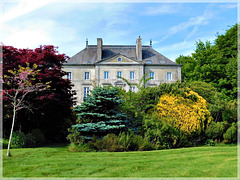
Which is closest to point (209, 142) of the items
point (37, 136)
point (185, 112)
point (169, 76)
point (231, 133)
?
point (231, 133)

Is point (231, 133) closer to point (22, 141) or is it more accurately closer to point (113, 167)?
point (113, 167)

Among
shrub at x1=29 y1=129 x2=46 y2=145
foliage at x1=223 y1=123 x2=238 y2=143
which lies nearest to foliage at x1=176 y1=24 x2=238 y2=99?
foliage at x1=223 y1=123 x2=238 y2=143

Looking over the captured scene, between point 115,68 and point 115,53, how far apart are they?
3.77 metres

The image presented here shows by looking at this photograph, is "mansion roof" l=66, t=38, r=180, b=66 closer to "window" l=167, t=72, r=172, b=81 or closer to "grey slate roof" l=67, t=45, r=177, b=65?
"grey slate roof" l=67, t=45, r=177, b=65

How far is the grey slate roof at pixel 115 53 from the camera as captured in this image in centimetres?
3691

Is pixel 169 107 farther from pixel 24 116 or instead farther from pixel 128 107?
pixel 24 116

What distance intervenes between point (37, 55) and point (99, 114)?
17.8ft

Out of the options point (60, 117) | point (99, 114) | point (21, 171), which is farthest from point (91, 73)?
point (21, 171)

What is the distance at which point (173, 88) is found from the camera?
1595 centimetres

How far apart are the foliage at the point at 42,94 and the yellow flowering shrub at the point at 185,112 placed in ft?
21.5

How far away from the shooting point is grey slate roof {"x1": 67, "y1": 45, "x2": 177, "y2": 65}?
121 feet

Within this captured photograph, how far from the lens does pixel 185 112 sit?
50.0 feet

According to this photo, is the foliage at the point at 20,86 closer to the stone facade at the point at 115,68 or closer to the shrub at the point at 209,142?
the shrub at the point at 209,142

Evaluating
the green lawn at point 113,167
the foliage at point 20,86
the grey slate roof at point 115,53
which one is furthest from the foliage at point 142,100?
the grey slate roof at point 115,53
